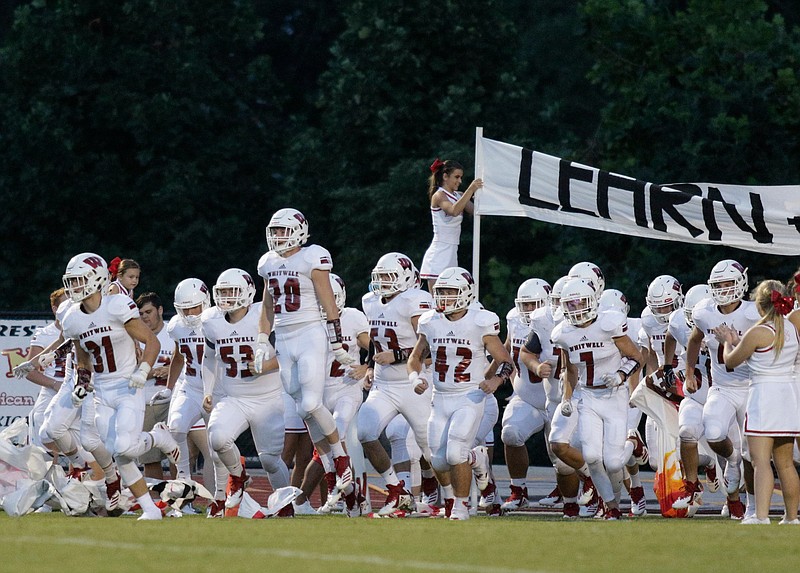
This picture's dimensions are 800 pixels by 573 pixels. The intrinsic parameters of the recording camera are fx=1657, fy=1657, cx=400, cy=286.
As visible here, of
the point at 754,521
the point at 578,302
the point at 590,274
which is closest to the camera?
the point at 754,521

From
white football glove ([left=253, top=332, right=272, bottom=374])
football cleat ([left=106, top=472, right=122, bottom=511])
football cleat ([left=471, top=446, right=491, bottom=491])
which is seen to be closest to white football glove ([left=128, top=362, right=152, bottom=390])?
white football glove ([left=253, top=332, right=272, bottom=374])

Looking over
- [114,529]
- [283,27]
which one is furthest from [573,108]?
[114,529]

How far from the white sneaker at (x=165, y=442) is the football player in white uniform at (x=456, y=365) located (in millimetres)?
2003

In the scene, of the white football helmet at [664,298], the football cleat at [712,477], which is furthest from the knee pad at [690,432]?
the white football helmet at [664,298]

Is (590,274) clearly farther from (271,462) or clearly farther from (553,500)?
(271,462)

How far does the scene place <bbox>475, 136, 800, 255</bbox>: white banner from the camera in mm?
14977

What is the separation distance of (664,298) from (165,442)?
451 centimetres

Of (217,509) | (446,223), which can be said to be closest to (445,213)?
(446,223)

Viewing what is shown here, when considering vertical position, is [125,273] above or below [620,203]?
below

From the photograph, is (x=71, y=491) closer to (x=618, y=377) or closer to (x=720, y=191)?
(x=618, y=377)

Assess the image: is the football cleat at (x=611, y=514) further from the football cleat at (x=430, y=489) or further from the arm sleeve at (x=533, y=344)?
the football cleat at (x=430, y=489)

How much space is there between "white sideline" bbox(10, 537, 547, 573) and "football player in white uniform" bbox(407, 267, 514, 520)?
3150 mm

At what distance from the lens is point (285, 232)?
12430mm

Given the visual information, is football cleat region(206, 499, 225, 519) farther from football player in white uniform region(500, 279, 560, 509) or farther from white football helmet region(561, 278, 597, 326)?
white football helmet region(561, 278, 597, 326)
